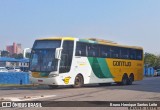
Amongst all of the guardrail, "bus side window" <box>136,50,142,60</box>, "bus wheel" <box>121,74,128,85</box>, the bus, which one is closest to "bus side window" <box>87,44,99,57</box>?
the bus

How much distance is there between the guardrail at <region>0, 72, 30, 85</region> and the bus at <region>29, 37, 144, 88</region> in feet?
29.4

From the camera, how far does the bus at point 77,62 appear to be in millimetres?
24453

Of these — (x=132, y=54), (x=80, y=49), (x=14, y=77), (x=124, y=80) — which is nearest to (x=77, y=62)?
(x=80, y=49)

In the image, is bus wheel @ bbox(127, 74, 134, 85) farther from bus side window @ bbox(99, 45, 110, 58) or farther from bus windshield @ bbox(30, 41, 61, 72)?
bus windshield @ bbox(30, 41, 61, 72)

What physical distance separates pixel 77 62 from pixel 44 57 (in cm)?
259

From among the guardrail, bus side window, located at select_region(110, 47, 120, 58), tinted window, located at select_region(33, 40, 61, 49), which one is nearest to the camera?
tinted window, located at select_region(33, 40, 61, 49)

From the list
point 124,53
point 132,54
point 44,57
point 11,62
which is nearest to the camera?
point 44,57

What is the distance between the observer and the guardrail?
37156mm

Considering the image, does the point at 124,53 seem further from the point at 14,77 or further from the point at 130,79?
the point at 14,77

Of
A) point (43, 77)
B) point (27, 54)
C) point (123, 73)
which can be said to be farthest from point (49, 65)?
point (123, 73)

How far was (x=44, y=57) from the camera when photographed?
24750 mm

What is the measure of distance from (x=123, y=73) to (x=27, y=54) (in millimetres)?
9888

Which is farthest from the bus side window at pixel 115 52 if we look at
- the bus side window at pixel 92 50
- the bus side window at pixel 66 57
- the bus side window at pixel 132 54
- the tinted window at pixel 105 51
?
the bus side window at pixel 66 57

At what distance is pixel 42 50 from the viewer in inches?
984
